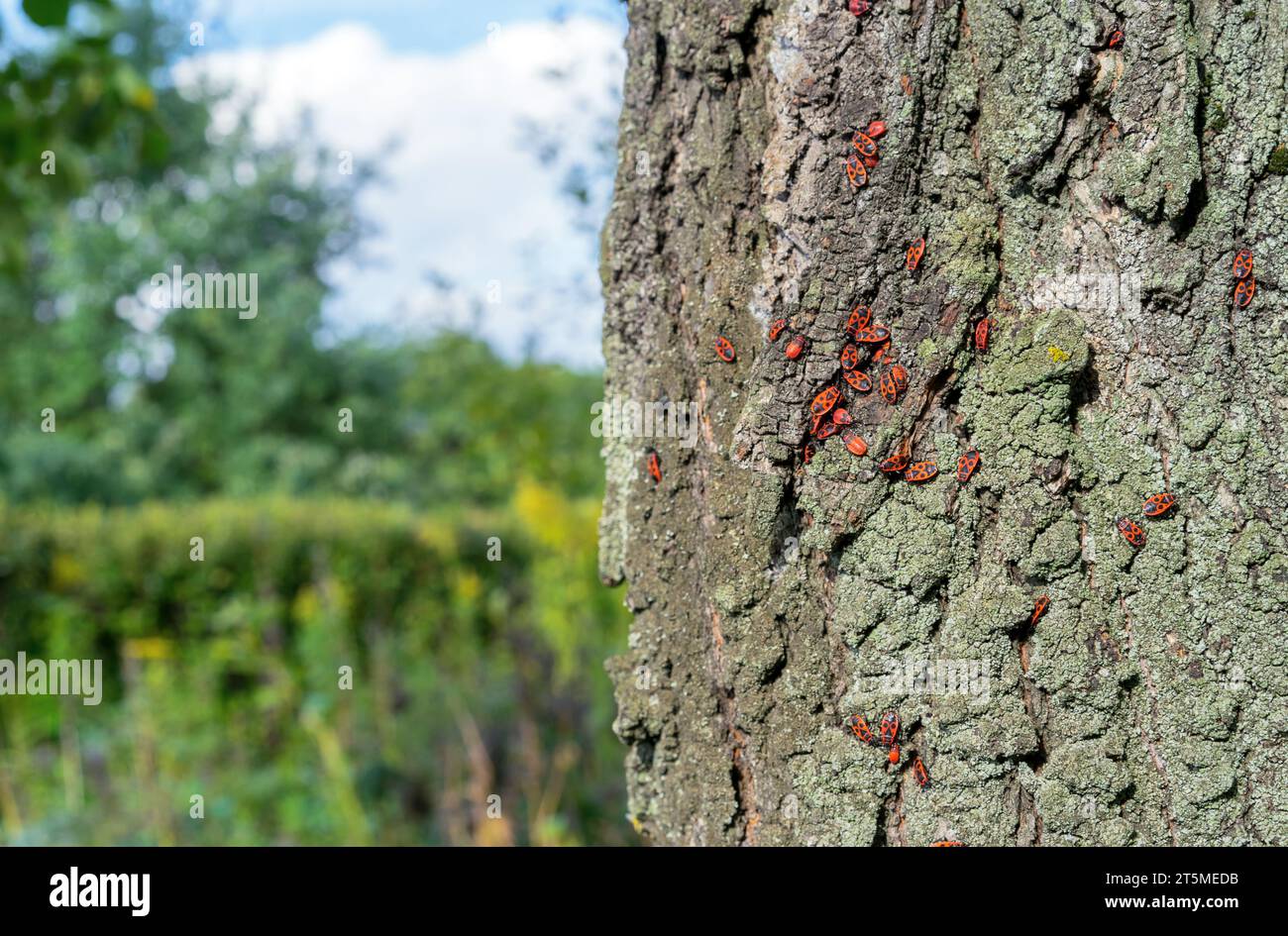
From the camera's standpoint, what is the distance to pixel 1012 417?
149 centimetres

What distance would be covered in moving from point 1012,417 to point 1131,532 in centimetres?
24

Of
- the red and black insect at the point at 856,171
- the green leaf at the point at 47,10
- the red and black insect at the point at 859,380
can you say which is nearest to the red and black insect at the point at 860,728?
the red and black insect at the point at 859,380

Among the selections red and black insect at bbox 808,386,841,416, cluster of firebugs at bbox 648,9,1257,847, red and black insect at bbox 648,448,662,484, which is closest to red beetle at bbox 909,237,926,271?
cluster of firebugs at bbox 648,9,1257,847

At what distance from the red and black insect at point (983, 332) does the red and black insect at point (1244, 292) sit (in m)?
0.33

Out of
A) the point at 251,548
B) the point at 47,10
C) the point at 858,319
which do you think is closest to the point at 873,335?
the point at 858,319

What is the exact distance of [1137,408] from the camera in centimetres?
147

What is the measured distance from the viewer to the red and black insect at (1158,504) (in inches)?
56.9

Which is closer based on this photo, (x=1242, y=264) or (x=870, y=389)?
(x=1242, y=264)

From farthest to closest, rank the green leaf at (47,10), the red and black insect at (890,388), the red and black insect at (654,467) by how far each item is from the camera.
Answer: the green leaf at (47,10) < the red and black insect at (654,467) < the red and black insect at (890,388)

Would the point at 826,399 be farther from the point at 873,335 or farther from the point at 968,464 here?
the point at 968,464

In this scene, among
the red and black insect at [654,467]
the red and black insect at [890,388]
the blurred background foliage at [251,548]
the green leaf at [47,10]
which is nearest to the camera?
the red and black insect at [890,388]

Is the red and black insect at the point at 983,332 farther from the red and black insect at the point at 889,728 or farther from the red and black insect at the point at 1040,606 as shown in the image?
the red and black insect at the point at 889,728
